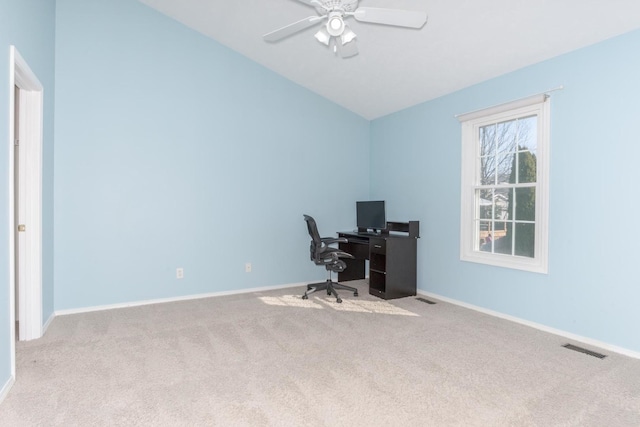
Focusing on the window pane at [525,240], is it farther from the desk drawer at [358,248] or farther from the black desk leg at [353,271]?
the black desk leg at [353,271]

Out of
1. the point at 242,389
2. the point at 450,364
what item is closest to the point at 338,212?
the point at 450,364

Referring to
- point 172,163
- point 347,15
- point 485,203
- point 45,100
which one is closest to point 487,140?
point 485,203

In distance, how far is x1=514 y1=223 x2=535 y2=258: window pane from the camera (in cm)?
361

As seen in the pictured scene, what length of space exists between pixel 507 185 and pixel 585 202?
2.59 ft

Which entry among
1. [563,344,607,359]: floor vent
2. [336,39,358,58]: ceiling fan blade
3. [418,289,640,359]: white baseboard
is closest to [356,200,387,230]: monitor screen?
[418,289,640,359]: white baseboard

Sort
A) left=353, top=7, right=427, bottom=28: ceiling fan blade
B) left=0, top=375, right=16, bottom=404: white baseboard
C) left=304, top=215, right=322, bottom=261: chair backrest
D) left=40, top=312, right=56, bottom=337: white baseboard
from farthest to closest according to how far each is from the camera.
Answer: left=304, top=215, right=322, bottom=261: chair backrest → left=40, top=312, right=56, bottom=337: white baseboard → left=353, top=7, right=427, bottom=28: ceiling fan blade → left=0, top=375, right=16, bottom=404: white baseboard

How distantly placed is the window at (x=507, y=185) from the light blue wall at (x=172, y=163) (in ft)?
6.41

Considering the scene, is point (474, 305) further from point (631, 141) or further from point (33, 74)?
point (33, 74)

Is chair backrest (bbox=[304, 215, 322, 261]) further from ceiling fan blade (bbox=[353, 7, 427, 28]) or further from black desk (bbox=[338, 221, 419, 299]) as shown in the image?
ceiling fan blade (bbox=[353, 7, 427, 28])

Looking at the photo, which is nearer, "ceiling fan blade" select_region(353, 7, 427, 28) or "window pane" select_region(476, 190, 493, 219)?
"ceiling fan blade" select_region(353, 7, 427, 28)

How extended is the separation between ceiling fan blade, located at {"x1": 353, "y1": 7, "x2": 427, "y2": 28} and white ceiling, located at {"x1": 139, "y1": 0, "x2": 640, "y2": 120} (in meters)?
0.43

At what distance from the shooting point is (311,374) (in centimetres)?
249

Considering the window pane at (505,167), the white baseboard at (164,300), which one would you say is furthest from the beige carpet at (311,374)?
the window pane at (505,167)

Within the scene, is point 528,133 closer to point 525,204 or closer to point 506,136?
point 506,136
